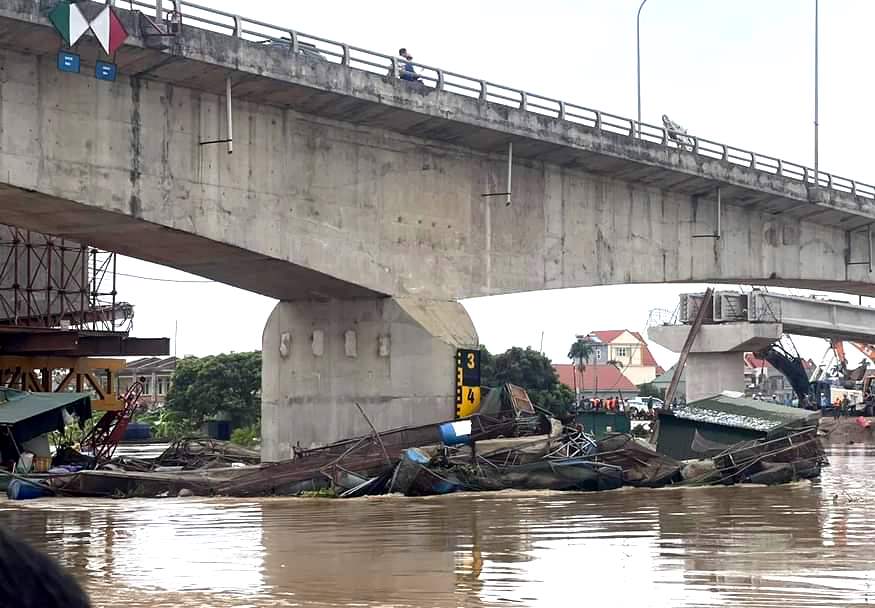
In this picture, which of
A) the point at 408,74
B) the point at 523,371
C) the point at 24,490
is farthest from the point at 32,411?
the point at 523,371

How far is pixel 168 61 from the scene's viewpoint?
23.1m

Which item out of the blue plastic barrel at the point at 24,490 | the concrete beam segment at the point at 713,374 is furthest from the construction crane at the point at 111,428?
the concrete beam segment at the point at 713,374

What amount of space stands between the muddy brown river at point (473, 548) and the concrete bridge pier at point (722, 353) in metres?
28.7


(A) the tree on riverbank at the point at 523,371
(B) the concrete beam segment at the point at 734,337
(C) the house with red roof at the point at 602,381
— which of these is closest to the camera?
(B) the concrete beam segment at the point at 734,337

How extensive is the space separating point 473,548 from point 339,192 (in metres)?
12.8

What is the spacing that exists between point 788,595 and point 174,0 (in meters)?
15.8

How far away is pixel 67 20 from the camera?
69.0 ft

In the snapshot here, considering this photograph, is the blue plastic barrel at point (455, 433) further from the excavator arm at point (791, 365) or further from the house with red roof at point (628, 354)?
the house with red roof at point (628, 354)

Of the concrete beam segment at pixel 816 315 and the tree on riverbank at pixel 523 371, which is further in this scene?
the tree on riverbank at pixel 523 371

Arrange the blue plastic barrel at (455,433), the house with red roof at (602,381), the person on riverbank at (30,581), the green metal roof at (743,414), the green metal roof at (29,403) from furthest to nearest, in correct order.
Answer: the house with red roof at (602,381) < the green metal roof at (743,414) < the green metal roof at (29,403) < the blue plastic barrel at (455,433) < the person on riverbank at (30,581)

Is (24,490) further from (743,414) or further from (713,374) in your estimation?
(713,374)

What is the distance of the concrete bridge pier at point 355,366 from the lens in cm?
2816

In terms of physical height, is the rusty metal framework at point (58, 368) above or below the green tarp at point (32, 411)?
above

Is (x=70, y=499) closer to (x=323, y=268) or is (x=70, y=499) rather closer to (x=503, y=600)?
(x=323, y=268)
